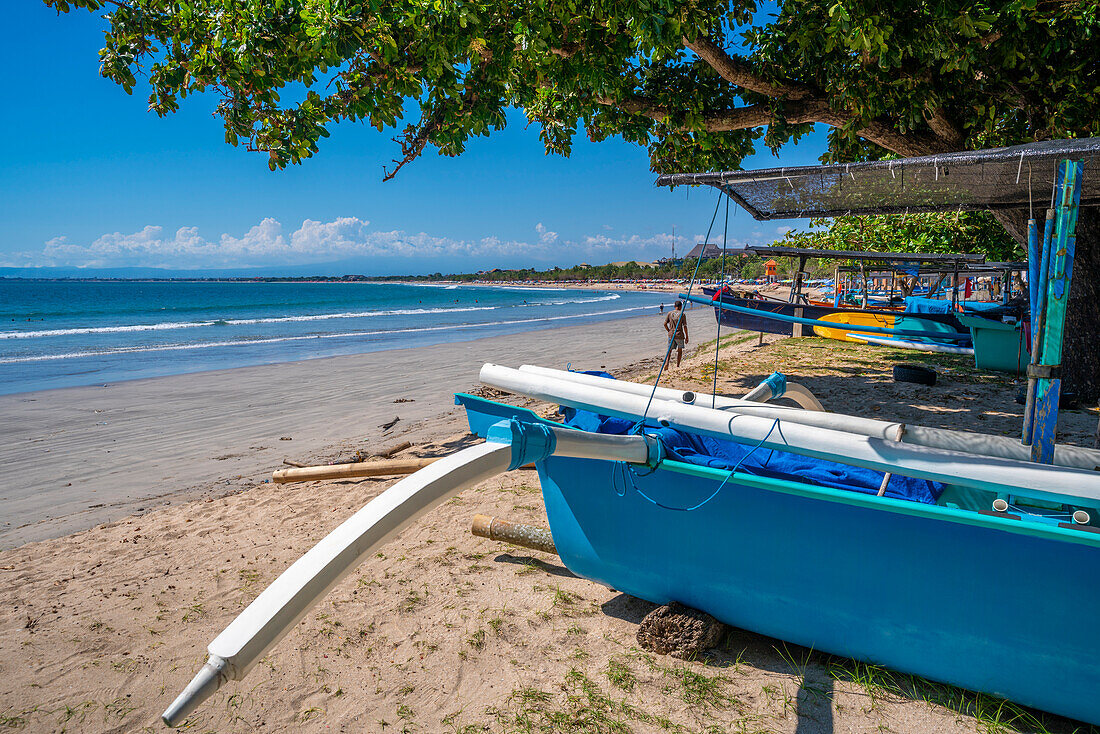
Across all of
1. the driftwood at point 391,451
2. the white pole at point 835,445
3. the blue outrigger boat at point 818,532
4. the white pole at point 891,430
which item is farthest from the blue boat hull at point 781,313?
the blue outrigger boat at point 818,532

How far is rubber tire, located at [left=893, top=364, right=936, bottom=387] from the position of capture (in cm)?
870

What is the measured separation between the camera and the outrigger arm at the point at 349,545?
1.42 meters

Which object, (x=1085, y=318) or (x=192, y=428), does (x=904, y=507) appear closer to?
(x=1085, y=318)

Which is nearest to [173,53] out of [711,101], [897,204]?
[711,101]

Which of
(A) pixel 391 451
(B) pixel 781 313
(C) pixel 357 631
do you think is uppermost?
(B) pixel 781 313

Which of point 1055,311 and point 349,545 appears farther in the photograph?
point 1055,311

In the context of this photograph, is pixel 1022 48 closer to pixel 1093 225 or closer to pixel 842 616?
pixel 1093 225

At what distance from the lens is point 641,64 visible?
7.42m

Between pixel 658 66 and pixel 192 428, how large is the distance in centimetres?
819

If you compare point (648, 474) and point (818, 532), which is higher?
point (648, 474)

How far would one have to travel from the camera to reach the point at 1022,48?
18.3 feet

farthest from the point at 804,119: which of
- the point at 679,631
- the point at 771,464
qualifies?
the point at 679,631

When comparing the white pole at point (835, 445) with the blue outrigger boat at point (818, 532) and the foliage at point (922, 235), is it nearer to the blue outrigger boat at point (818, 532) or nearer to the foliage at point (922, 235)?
the blue outrigger boat at point (818, 532)

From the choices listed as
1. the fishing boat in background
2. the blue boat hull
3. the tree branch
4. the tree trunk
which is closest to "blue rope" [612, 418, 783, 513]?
the tree branch
